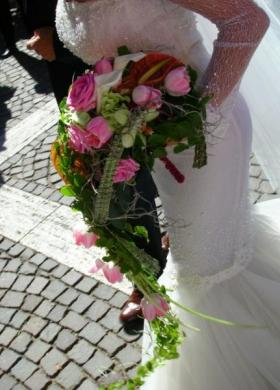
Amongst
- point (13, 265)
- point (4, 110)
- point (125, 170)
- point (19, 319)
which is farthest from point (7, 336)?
point (4, 110)

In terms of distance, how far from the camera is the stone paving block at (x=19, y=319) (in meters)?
3.42

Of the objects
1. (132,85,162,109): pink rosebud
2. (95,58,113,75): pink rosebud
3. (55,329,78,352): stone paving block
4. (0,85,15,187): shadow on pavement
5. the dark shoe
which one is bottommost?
(55,329,78,352): stone paving block

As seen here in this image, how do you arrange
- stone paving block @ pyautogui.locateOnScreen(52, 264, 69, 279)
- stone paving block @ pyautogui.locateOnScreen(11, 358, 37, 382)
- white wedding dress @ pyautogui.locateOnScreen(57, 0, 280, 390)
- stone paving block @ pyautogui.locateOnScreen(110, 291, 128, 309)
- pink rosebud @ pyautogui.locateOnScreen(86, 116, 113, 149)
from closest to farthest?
pink rosebud @ pyautogui.locateOnScreen(86, 116, 113, 149), white wedding dress @ pyautogui.locateOnScreen(57, 0, 280, 390), stone paving block @ pyautogui.locateOnScreen(11, 358, 37, 382), stone paving block @ pyautogui.locateOnScreen(110, 291, 128, 309), stone paving block @ pyautogui.locateOnScreen(52, 264, 69, 279)

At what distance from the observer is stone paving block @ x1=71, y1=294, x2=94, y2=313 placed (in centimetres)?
333

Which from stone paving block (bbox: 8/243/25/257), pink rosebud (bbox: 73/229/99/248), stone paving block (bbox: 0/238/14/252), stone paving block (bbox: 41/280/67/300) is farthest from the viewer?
stone paving block (bbox: 0/238/14/252)

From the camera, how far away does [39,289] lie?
3.62 m

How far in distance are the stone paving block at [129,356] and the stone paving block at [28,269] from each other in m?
1.15

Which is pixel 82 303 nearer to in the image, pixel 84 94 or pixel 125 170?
pixel 125 170

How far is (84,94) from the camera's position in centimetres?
164

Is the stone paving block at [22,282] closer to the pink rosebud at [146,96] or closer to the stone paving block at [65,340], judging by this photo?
the stone paving block at [65,340]

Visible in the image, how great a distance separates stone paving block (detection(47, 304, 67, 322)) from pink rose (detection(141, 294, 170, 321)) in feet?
5.52

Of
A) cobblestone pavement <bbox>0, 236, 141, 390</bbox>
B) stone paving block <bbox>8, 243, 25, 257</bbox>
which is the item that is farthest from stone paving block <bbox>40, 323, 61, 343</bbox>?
stone paving block <bbox>8, 243, 25, 257</bbox>

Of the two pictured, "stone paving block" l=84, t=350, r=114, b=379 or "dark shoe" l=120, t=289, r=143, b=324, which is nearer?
"stone paving block" l=84, t=350, r=114, b=379

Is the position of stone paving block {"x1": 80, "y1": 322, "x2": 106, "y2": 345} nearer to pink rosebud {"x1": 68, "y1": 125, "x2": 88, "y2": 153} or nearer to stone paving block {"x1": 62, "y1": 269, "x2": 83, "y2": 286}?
stone paving block {"x1": 62, "y1": 269, "x2": 83, "y2": 286}
